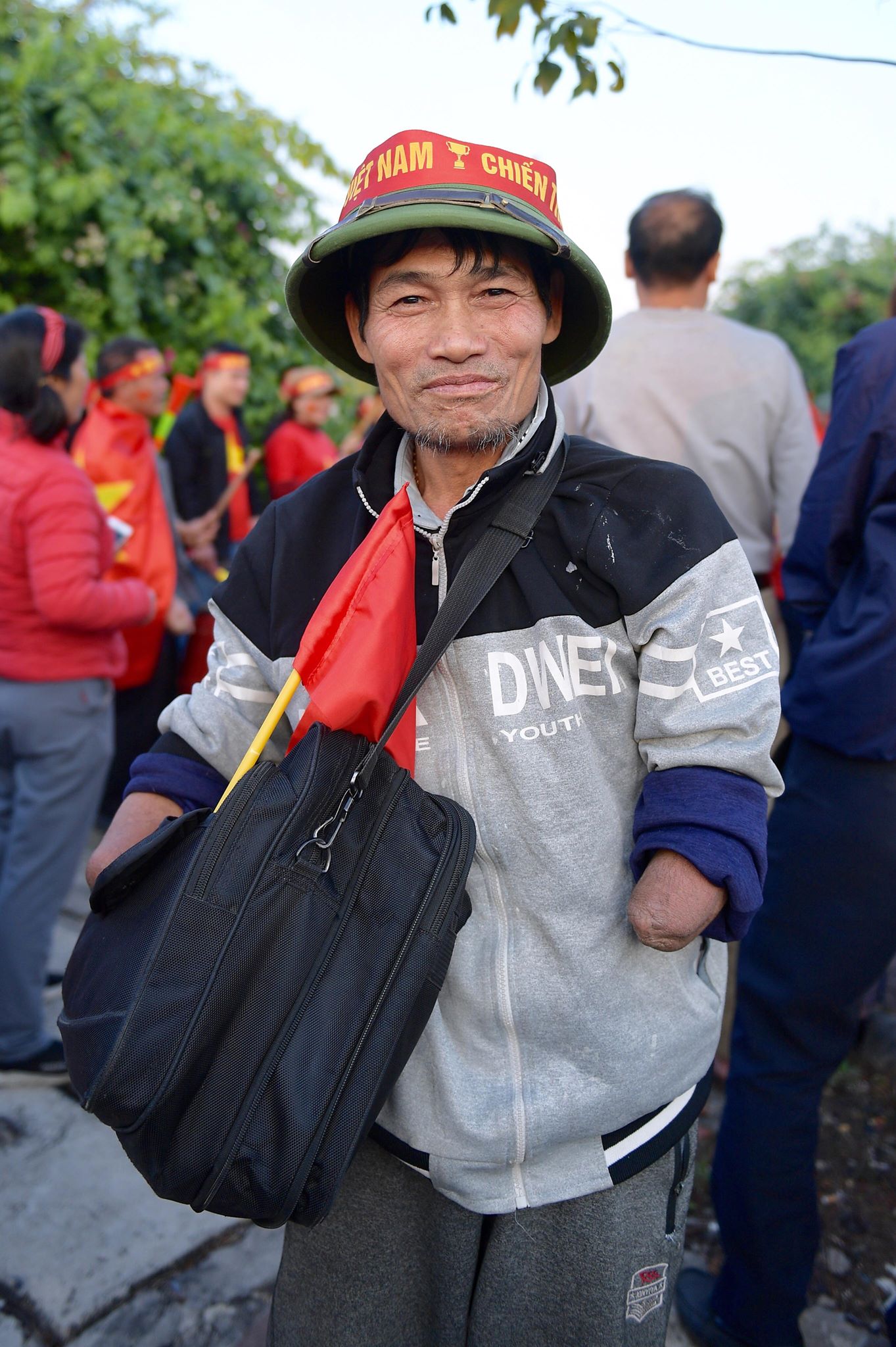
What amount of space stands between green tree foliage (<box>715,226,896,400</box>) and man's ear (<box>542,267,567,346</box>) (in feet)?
56.2

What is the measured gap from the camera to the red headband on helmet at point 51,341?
2994 millimetres

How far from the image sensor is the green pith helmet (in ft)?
4.58

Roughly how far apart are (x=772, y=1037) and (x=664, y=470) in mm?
1333

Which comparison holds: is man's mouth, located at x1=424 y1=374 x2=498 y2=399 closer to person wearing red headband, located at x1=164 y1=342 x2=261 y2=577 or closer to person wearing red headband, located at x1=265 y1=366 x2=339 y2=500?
person wearing red headband, located at x1=164 y1=342 x2=261 y2=577

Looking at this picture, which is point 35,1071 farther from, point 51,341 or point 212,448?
point 212,448

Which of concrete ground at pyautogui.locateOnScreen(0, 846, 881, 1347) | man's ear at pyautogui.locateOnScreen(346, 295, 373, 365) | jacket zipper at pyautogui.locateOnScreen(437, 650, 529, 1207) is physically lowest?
concrete ground at pyautogui.locateOnScreen(0, 846, 881, 1347)

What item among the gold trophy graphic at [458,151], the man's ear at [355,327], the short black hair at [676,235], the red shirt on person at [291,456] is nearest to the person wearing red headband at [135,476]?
the red shirt on person at [291,456]

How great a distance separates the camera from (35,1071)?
3.11 m

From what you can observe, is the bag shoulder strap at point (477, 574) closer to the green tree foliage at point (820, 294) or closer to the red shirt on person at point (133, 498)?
the red shirt on person at point (133, 498)

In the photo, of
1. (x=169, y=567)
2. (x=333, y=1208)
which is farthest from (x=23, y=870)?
(x=333, y=1208)

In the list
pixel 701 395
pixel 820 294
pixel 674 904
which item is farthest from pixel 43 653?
pixel 820 294

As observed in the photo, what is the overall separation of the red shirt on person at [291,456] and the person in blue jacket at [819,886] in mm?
4103

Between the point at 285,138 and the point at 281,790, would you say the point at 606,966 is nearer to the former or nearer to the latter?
the point at 281,790

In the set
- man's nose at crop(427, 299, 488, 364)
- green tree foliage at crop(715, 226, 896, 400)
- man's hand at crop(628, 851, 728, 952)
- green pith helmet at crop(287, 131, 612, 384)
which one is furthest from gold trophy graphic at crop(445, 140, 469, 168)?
green tree foliage at crop(715, 226, 896, 400)
